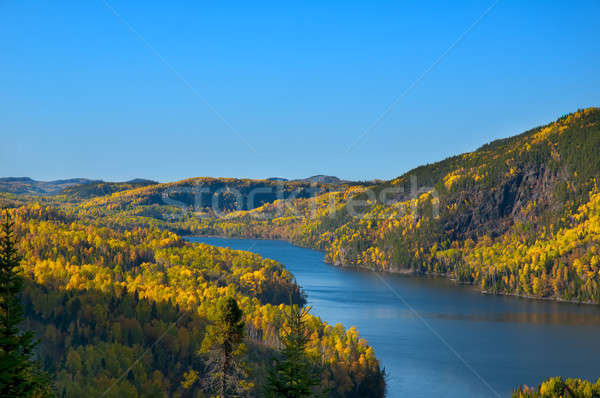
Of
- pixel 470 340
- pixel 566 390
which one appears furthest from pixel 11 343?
pixel 470 340

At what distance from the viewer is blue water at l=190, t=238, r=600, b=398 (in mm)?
104188

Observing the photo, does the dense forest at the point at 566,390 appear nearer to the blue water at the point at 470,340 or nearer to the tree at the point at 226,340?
the blue water at the point at 470,340

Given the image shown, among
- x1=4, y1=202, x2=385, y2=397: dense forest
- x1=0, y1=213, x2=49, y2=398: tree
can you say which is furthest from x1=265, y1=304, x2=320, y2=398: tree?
x1=4, y1=202, x2=385, y2=397: dense forest

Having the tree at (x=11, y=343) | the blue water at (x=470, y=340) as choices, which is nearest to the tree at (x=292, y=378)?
the tree at (x=11, y=343)

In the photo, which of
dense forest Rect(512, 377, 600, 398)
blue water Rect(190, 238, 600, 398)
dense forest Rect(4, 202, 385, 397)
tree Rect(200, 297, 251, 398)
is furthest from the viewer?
blue water Rect(190, 238, 600, 398)

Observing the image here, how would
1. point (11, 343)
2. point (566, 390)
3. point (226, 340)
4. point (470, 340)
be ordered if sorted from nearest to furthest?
point (11, 343) → point (226, 340) → point (566, 390) → point (470, 340)

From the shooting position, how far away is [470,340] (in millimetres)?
Answer: 137375

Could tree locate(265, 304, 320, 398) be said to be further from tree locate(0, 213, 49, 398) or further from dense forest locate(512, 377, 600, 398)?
dense forest locate(512, 377, 600, 398)

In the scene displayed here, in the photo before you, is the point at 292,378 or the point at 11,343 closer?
the point at 11,343

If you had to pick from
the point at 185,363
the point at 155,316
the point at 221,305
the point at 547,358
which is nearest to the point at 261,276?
the point at 155,316

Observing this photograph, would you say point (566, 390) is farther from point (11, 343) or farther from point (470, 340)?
point (11, 343)

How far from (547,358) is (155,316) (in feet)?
273

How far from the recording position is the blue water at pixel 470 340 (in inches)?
4102

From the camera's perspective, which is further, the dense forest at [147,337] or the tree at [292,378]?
the dense forest at [147,337]
